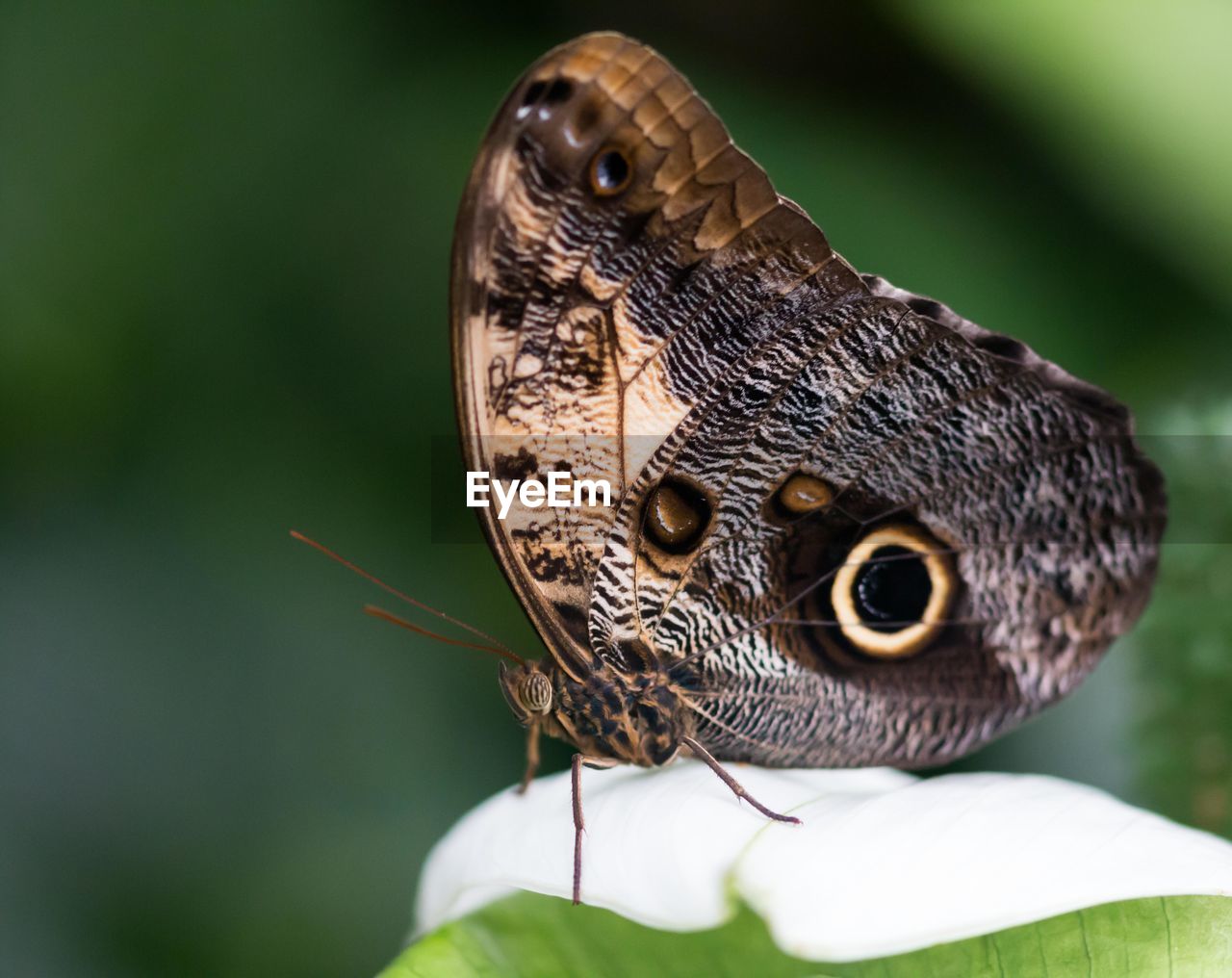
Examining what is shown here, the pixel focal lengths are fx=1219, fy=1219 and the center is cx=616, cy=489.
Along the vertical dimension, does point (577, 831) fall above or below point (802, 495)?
below

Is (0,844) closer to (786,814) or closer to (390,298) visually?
(390,298)

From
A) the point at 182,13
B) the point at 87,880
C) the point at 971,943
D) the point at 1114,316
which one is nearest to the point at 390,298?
the point at 182,13

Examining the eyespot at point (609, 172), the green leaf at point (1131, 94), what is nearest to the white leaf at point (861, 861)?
the eyespot at point (609, 172)

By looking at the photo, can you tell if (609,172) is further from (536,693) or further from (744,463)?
(536,693)

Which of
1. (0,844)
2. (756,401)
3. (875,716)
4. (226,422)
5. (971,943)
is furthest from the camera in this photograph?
(226,422)

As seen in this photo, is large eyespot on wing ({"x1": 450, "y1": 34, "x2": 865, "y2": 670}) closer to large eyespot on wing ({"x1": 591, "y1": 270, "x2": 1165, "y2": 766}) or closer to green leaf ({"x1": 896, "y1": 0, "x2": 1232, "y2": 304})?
large eyespot on wing ({"x1": 591, "y1": 270, "x2": 1165, "y2": 766})

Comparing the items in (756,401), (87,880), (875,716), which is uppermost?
(756,401)

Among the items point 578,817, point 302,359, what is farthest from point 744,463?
point 302,359

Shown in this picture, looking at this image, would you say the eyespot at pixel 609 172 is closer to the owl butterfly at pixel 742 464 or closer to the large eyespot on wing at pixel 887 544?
the owl butterfly at pixel 742 464
